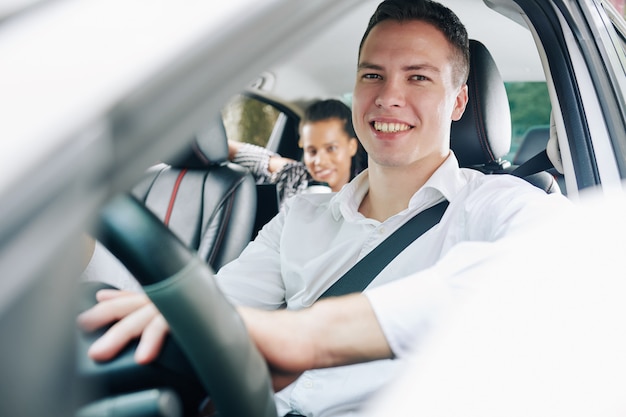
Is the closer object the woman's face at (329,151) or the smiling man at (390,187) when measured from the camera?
the smiling man at (390,187)

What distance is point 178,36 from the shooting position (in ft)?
1.93

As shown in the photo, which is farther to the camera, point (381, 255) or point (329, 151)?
point (329, 151)

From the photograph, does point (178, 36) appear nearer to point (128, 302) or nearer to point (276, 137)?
point (128, 302)

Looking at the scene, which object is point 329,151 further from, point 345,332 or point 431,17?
point 345,332

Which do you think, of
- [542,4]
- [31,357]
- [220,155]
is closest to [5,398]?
[31,357]

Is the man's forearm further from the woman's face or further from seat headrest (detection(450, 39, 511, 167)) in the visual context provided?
the woman's face

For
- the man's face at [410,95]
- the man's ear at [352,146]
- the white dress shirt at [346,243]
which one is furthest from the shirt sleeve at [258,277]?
the man's ear at [352,146]

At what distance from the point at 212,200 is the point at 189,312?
6.30 feet

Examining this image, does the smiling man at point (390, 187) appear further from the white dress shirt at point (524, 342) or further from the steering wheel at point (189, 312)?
the steering wheel at point (189, 312)

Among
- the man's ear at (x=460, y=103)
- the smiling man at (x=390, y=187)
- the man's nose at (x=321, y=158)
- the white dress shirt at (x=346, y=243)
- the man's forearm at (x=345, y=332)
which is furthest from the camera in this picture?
the man's nose at (x=321, y=158)

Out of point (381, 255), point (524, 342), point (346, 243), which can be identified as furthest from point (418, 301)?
point (346, 243)

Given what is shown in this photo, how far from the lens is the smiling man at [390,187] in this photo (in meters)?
1.48

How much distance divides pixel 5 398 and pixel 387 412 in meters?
0.50

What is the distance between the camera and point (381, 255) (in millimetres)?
1500
